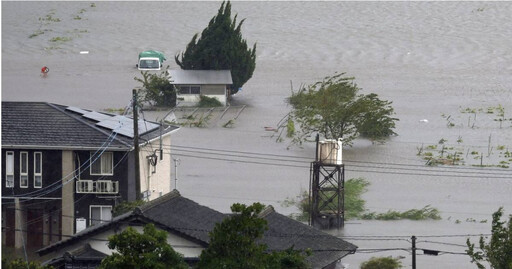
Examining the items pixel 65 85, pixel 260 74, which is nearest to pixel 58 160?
pixel 65 85

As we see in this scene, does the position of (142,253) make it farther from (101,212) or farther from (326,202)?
(326,202)

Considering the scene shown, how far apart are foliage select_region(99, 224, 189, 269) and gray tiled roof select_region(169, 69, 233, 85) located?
2365cm

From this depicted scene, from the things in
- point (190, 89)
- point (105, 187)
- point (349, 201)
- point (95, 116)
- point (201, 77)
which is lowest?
point (349, 201)

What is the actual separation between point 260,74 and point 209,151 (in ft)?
44.1

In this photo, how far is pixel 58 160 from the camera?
1662 centimetres

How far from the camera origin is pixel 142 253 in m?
8.09

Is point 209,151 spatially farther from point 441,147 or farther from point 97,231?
point 97,231

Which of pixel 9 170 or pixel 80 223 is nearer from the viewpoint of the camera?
pixel 80 223

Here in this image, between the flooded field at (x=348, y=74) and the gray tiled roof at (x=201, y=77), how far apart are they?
0.86m

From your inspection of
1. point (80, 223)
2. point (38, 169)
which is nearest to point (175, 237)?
point (80, 223)

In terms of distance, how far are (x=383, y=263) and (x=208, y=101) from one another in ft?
55.3

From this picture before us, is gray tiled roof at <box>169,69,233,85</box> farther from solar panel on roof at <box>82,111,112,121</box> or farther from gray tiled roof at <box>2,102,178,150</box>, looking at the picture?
gray tiled roof at <box>2,102,178,150</box>

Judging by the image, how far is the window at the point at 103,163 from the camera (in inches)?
650

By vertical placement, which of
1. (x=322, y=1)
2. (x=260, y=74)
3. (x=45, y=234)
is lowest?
(x=45, y=234)
